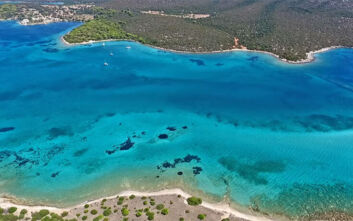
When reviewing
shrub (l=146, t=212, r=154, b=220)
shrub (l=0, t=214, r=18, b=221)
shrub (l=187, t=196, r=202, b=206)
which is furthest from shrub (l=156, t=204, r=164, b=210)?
shrub (l=0, t=214, r=18, b=221)

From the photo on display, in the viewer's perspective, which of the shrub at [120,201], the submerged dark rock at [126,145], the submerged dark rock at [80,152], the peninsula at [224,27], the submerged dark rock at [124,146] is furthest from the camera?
the peninsula at [224,27]

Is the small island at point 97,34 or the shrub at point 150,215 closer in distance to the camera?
the shrub at point 150,215

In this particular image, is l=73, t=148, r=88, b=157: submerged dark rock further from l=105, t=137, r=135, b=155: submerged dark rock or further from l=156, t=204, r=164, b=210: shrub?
l=156, t=204, r=164, b=210: shrub

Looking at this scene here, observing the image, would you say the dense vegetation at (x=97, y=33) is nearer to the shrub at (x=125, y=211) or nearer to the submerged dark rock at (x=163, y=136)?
the submerged dark rock at (x=163, y=136)

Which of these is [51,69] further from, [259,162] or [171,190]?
[259,162]

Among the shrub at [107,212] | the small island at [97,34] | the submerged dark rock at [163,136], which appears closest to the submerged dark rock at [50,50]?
the small island at [97,34]

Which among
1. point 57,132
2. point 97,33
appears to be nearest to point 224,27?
point 97,33

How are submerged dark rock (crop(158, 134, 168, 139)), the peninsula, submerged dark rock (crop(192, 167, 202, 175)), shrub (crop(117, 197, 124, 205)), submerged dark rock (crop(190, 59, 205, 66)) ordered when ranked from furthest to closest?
the peninsula → submerged dark rock (crop(190, 59, 205, 66)) → submerged dark rock (crop(158, 134, 168, 139)) → submerged dark rock (crop(192, 167, 202, 175)) → shrub (crop(117, 197, 124, 205))
